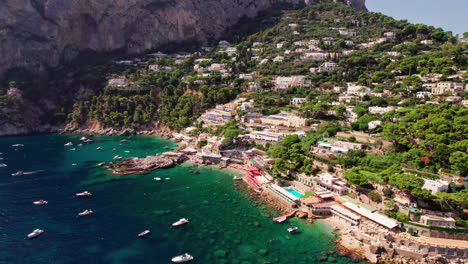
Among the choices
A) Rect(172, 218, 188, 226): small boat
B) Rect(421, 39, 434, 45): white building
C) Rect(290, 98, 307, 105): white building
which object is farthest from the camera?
Rect(421, 39, 434, 45): white building

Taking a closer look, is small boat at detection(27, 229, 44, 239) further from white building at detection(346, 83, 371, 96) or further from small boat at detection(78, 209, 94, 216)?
→ white building at detection(346, 83, 371, 96)

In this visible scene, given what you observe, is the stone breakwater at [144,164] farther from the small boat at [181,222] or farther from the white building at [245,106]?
the white building at [245,106]

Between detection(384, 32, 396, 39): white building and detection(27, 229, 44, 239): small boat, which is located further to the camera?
detection(384, 32, 396, 39): white building

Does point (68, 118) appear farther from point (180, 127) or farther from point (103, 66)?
point (180, 127)

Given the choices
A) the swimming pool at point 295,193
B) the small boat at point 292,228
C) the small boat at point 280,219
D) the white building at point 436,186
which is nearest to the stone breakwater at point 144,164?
the swimming pool at point 295,193

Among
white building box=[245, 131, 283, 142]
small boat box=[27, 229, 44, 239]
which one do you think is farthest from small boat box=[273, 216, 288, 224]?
small boat box=[27, 229, 44, 239]

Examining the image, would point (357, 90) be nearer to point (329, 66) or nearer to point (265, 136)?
point (329, 66)
